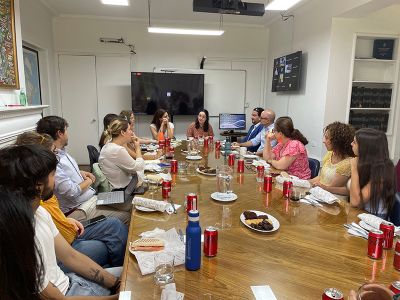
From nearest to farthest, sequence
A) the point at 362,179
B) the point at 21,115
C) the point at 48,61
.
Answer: the point at 362,179
the point at 21,115
the point at 48,61

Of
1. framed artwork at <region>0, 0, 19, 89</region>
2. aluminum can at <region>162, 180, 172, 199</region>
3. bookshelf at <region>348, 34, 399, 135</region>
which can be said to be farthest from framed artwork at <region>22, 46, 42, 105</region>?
bookshelf at <region>348, 34, 399, 135</region>

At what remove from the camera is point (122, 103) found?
629 cm

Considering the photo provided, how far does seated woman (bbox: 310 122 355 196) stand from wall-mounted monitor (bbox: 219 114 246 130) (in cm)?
378

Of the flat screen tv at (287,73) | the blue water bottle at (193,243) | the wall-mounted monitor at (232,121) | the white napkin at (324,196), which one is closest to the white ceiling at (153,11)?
the flat screen tv at (287,73)

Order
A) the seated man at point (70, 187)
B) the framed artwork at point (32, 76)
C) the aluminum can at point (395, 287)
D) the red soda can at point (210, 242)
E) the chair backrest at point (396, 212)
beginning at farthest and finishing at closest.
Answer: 1. the framed artwork at point (32, 76)
2. the seated man at point (70, 187)
3. the chair backrest at point (396, 212)
4. the red soda can at point (210, 242)
5. the aluminum can at point (395, 287)

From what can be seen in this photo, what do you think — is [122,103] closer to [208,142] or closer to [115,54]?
[115,54]

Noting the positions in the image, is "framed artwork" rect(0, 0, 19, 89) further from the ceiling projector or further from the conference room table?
the conference room table

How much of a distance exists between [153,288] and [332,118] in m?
4.02

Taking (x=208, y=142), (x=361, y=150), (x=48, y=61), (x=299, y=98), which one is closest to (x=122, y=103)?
(x=48, y=61)

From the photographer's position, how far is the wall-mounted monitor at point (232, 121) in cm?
628

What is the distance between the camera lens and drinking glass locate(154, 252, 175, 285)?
111 cm

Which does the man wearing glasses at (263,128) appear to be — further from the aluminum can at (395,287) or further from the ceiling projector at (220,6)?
the aluminum can at (395,287)

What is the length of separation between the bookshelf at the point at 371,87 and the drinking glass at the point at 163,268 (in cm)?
402

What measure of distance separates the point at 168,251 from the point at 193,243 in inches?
7.6
